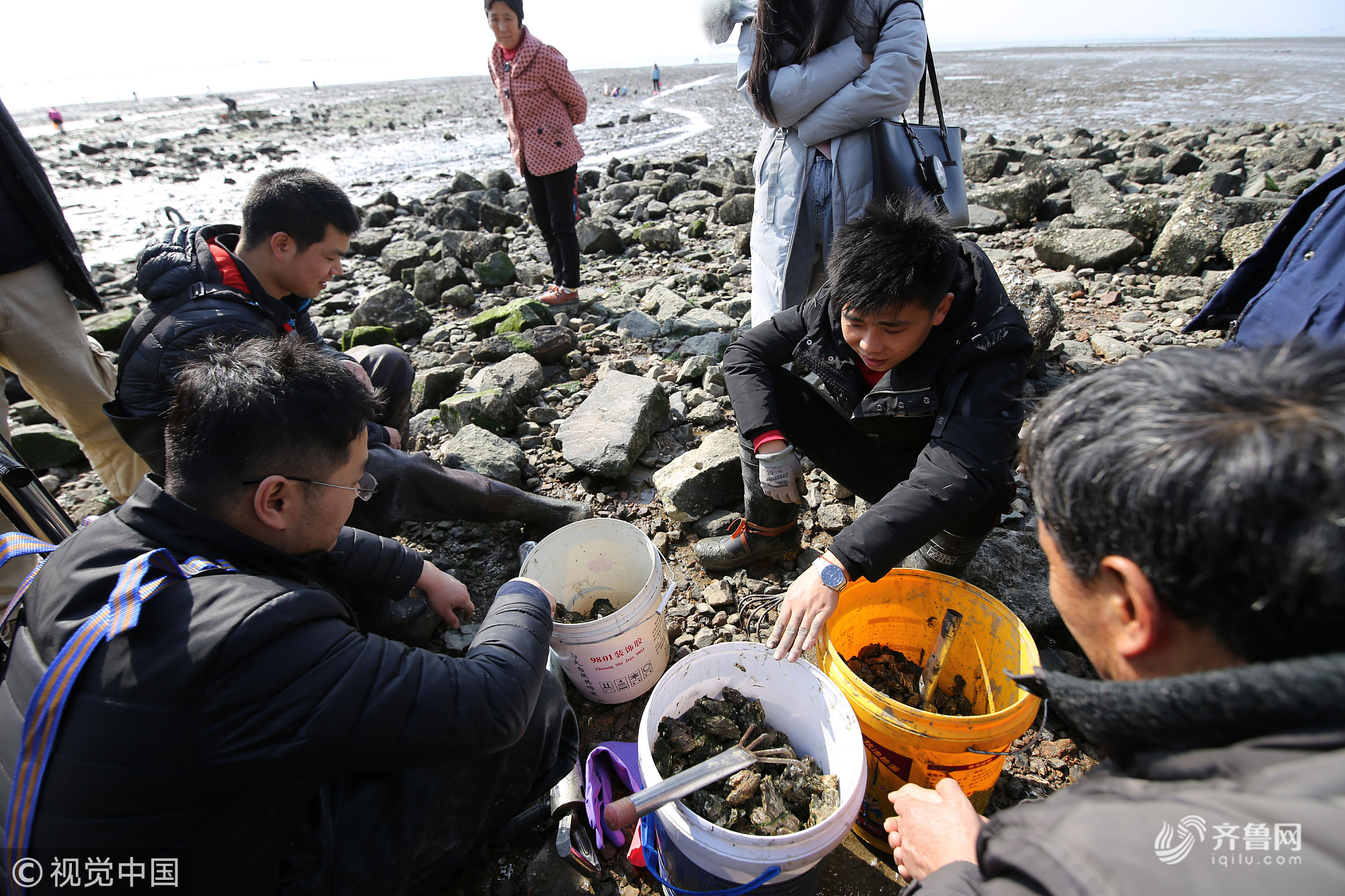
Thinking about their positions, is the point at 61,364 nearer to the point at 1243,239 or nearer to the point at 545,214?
the point at 545,214

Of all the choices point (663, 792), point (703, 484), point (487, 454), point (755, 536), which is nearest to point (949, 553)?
point (755, 536)

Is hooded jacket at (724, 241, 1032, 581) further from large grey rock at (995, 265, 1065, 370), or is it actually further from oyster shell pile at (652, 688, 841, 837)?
large grey rock at (995, 265, 1065, 370)

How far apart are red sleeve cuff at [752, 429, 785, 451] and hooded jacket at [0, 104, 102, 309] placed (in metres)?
2.96

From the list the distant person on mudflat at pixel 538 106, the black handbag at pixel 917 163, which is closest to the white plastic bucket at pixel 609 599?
the black handbag at pixel 917 163

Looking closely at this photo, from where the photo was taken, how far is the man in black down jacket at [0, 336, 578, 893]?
117 cm

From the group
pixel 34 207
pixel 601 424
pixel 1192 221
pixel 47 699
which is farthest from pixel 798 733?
pixel 1192 221

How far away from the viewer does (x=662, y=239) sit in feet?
23.1

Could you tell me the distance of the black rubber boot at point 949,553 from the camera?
239 cm

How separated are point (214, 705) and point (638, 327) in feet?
13.4

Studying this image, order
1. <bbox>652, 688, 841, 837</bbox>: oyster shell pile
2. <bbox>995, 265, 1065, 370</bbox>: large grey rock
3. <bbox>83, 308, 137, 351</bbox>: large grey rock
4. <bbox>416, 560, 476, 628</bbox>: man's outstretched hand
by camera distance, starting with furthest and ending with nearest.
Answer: <bbox>83, 308, 137, 351</bbox>: large grey rock, <bbox>995, 265, 1065, 370</bbox>: large grey rock, <bbox>416, 560, 476, 628</bbox>: man's outstretched hand, <bbox>652, 688, 841, 837</bbox>: oyster shell pile

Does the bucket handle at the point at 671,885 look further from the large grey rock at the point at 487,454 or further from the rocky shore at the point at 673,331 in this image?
the large grey rock at the point at 487,454

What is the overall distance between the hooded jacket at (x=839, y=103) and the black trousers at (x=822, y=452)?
0.67 metres

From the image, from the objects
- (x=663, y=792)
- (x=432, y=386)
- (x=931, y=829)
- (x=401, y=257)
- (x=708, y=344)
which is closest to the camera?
(x=931, y=829)

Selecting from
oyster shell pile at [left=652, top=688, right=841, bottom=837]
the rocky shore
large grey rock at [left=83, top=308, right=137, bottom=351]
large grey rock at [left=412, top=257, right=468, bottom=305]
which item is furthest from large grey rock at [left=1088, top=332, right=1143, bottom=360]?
large grey rock at [left=83, top=308, right=137, bottom=351]
